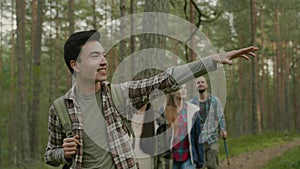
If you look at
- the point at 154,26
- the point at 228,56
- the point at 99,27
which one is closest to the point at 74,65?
the point at 228,56

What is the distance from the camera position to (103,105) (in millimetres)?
2900

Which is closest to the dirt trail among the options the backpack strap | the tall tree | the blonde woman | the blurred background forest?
the blurred background forest

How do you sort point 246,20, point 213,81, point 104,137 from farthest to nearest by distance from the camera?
point 246,20 → point 213,81 → point 104,137

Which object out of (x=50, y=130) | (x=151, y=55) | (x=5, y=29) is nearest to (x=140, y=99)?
(x=50, y=130)

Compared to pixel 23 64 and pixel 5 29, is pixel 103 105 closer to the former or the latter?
pixel 23 64

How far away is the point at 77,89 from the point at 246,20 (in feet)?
88.3

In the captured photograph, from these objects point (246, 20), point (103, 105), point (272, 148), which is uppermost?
point (246, 20)

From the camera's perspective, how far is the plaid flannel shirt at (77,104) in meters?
2.83

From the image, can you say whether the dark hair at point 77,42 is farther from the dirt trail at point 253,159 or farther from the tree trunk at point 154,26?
the dirt trail at point 253,159

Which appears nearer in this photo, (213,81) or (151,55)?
(213,81)

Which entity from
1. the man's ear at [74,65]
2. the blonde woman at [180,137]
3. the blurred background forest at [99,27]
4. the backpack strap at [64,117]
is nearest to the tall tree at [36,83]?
the blurred background forest at [99,27]

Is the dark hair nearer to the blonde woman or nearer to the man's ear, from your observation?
the man's ear

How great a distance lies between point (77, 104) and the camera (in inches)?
117

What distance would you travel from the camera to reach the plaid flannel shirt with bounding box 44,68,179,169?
283 cm
